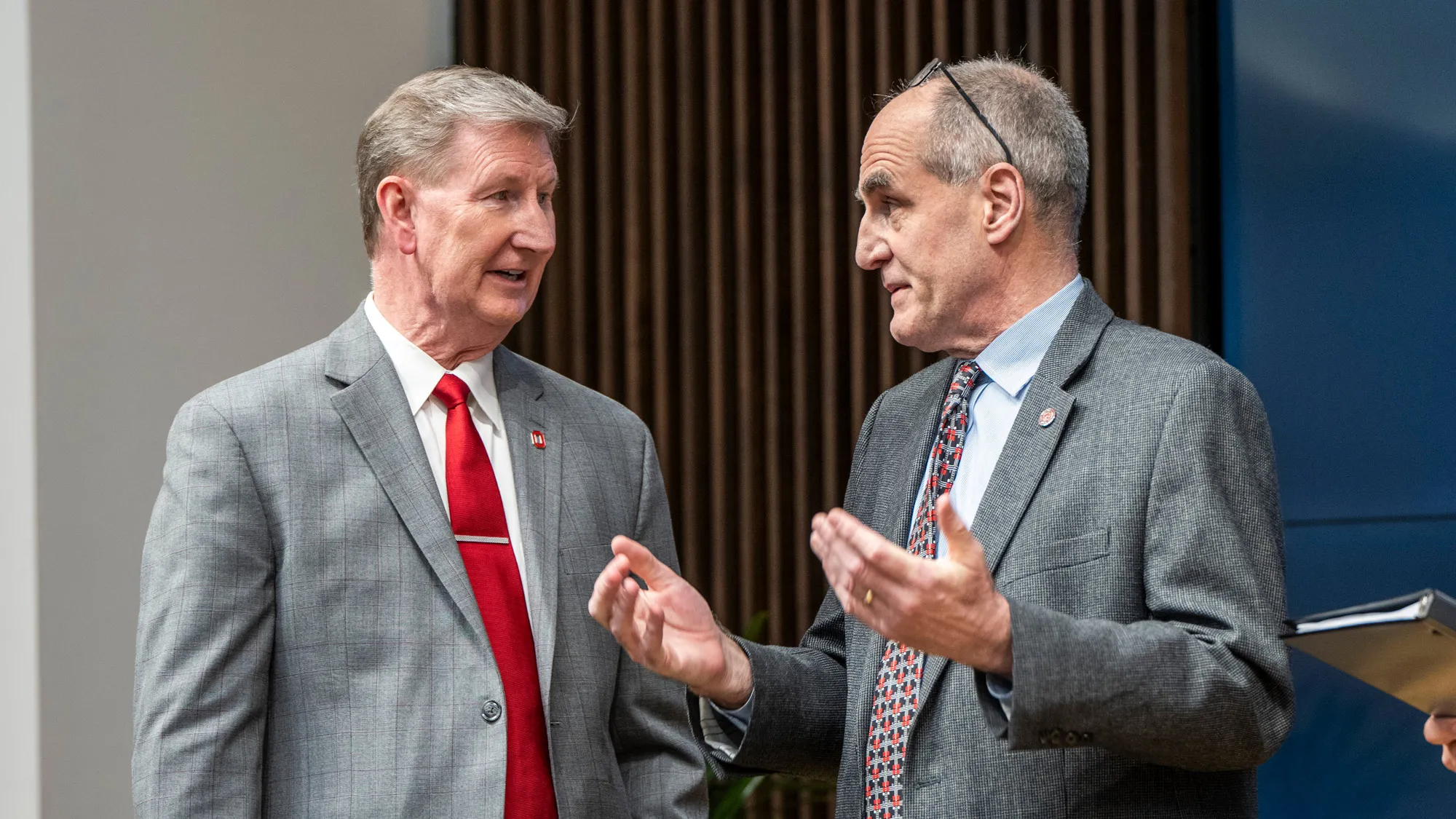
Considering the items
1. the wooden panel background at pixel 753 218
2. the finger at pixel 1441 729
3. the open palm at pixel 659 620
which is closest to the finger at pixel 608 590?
the open palm at pixel 659 620

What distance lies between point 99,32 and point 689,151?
1.90m

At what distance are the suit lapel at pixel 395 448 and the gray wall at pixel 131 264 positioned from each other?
38.4 inches

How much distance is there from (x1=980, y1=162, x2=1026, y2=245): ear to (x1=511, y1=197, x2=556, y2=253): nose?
647 millimetres

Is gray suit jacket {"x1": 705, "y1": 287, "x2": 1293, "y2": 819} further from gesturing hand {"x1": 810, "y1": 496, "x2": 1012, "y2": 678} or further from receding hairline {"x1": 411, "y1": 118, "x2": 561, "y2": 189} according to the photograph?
receding hairline {"x1": 411, "y1": 118, "x2": 561, "y2": 189}

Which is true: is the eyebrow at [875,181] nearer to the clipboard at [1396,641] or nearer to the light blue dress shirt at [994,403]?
the light blue dress shirt at [994,403]

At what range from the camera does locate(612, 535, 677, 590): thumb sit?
67.0 inches

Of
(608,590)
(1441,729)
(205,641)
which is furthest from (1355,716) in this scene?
(205,641)

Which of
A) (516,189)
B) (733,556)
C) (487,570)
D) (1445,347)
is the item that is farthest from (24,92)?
(1445,347)

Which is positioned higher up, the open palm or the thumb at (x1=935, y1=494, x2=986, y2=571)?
the thumb at (x1=935, y1=494, x2=986, y2=571)

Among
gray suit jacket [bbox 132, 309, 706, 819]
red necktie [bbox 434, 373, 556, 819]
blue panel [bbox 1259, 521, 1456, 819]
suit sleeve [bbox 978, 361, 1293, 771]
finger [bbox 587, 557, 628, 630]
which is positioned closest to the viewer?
suit sleeve [bbox 978, 361, 1293, 771]

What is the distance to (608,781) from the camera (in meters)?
1.99

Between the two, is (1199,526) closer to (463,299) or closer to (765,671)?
(765,671)

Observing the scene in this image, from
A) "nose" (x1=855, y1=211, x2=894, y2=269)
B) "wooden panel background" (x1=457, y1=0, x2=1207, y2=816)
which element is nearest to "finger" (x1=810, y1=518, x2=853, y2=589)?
"nose" (x1=855, y1=211, x2=894, y2=269)

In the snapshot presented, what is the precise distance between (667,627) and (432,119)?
2.82ft
